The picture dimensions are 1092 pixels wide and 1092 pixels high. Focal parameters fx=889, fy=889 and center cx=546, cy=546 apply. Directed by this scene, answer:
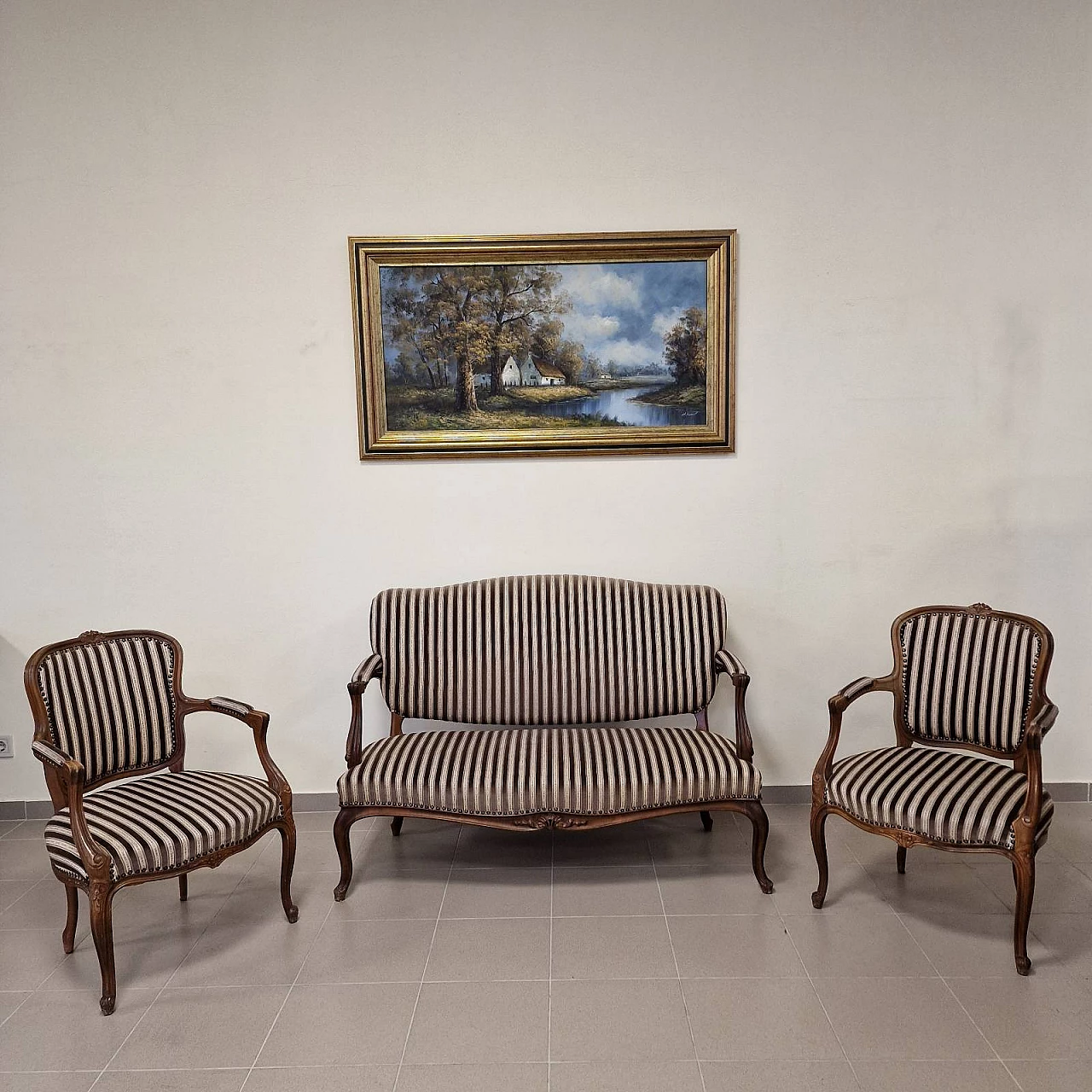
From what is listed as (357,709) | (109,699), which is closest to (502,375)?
(357,709)

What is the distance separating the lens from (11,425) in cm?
397

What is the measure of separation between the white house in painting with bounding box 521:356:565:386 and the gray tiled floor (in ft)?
6.61

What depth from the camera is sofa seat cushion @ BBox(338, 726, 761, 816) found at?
10.5 ft

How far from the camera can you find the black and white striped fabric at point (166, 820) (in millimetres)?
2711

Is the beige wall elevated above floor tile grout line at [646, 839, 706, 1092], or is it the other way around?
the beige wall

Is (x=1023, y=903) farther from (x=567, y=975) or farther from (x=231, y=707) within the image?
(x=231, y=707)

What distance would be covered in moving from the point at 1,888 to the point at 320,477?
2052mm

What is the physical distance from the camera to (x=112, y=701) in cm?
325

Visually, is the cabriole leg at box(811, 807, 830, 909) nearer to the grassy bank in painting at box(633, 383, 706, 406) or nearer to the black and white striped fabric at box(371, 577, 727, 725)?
the black and white striped fabric at box(371, 577, 727, 725)

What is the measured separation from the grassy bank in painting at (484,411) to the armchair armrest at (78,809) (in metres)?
1.89

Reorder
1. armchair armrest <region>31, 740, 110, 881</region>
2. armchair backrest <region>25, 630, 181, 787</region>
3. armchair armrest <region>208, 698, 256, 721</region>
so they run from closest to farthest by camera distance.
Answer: armchair armrest <region>31, 740, 110, 881</region> < armchair backrest <region>25, 630, 181, 787</region> < armchair armrest <region>208, 698, 256, 721</region>

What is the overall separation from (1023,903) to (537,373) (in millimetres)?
2717

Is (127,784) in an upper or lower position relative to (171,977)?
upper

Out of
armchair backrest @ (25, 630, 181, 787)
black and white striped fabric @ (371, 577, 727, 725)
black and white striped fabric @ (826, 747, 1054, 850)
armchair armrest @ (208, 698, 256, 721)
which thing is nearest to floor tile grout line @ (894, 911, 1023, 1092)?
black and white striped fabric @ (826, 747, 1054, 850)
